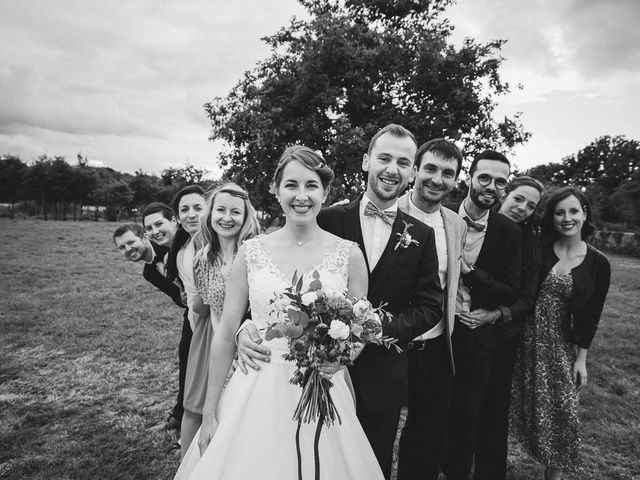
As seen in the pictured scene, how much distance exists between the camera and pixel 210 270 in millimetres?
3701

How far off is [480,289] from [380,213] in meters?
1.36

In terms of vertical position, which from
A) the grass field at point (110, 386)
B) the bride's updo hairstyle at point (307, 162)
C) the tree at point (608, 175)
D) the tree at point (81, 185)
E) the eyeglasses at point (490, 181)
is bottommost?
the grass field at point (110, 386)

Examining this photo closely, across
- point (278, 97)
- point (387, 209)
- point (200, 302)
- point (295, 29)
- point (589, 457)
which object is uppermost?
point (295, 29)

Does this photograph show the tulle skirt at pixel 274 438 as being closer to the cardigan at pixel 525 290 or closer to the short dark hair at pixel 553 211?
the cardigan at pixel 525 290

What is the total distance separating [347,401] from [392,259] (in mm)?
1050

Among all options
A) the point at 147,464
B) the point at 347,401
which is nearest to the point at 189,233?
the point at 147,464

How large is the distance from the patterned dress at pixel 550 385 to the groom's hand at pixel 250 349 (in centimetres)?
301

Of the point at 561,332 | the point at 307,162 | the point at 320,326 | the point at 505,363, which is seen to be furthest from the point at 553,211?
the point at 320,326

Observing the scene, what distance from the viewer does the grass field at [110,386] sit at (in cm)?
419

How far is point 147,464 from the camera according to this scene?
4133 mm

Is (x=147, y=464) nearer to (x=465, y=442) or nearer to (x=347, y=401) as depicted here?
(x=347, y=401)

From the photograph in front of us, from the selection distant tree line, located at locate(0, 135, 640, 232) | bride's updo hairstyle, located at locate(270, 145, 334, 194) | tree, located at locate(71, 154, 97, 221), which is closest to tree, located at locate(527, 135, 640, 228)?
distant tree line, located at locate(0, 135, 640, 232)

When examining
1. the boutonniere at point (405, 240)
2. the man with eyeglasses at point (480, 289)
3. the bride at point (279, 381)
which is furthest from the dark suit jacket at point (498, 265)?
the bride at point (279, 381)

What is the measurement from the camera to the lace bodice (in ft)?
8.40
